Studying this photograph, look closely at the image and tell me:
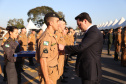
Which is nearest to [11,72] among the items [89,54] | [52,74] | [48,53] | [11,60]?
[11,60]

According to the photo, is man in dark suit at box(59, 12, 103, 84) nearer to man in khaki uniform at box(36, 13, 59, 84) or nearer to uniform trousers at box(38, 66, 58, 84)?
man in khaki uniform at box(36, 13, 59, 84)

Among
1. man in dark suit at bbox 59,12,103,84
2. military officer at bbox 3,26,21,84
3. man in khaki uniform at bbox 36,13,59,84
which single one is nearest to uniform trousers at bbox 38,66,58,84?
man in khaki uniform at bbox 36,13,59,84

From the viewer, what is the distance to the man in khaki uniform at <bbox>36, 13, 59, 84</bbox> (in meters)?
2.12

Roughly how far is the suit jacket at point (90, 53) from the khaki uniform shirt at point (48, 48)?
28cm

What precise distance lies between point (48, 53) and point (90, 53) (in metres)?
0.71

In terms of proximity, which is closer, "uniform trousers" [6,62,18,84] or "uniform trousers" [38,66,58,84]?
"uniform trousers" [38,66,58,84]

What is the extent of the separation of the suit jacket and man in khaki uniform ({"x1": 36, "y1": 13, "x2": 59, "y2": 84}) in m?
0.33

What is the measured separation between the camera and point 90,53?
2283mm

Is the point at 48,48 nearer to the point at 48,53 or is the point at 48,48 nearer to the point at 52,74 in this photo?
the point at 48,53

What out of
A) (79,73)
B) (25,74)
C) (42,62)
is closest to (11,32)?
(42,62)

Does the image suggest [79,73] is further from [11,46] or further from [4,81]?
[4,81]

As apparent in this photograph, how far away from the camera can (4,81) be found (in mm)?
5250

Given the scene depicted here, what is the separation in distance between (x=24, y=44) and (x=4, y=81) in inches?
152

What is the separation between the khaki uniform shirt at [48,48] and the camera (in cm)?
212
